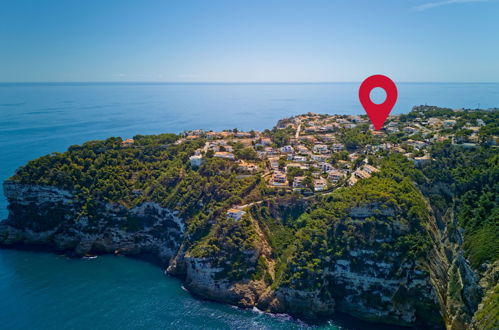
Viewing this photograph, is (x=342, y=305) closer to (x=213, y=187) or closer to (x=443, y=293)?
(x=443, y=293)

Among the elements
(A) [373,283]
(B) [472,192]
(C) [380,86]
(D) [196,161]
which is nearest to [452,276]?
(A) [373,283]

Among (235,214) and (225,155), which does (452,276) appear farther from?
(225,155)

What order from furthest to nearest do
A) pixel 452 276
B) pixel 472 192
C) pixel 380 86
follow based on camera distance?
pixel 472 192 → pixel 452 276 → pixel 380 86

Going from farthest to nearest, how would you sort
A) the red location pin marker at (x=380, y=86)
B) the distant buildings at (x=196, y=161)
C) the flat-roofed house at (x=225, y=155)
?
the flat-roofed house at (x=225, y=155), the distant buildings at (x=196, y=161), the red location pin marker at (x=380, y=86)

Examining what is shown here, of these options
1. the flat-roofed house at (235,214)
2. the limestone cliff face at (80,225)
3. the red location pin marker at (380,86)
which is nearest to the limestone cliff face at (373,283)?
the flat-roofed house at (235,214)

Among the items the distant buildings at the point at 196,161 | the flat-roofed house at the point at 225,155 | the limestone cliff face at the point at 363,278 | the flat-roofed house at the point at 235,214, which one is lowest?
the limestone cliff face at the point at 363,278

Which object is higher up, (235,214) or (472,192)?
(472,192)

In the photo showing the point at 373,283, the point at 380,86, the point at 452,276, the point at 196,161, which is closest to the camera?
the point at 380,86

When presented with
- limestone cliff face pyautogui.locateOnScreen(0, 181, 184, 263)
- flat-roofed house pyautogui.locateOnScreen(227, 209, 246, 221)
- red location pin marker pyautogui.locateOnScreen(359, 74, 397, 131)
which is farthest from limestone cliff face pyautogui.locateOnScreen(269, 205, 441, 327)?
limestone cliff face pyautogui.locateOnScreen(0, 181, 184, 263)

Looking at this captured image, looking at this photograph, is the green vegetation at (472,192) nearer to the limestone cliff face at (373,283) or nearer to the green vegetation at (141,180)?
the limestone cliff face at (373,283)

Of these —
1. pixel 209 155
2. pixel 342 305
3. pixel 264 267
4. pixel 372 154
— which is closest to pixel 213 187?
pixel 209 155

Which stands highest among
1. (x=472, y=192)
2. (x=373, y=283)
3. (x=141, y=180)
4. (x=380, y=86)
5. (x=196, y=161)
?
(x=380, y=86)
